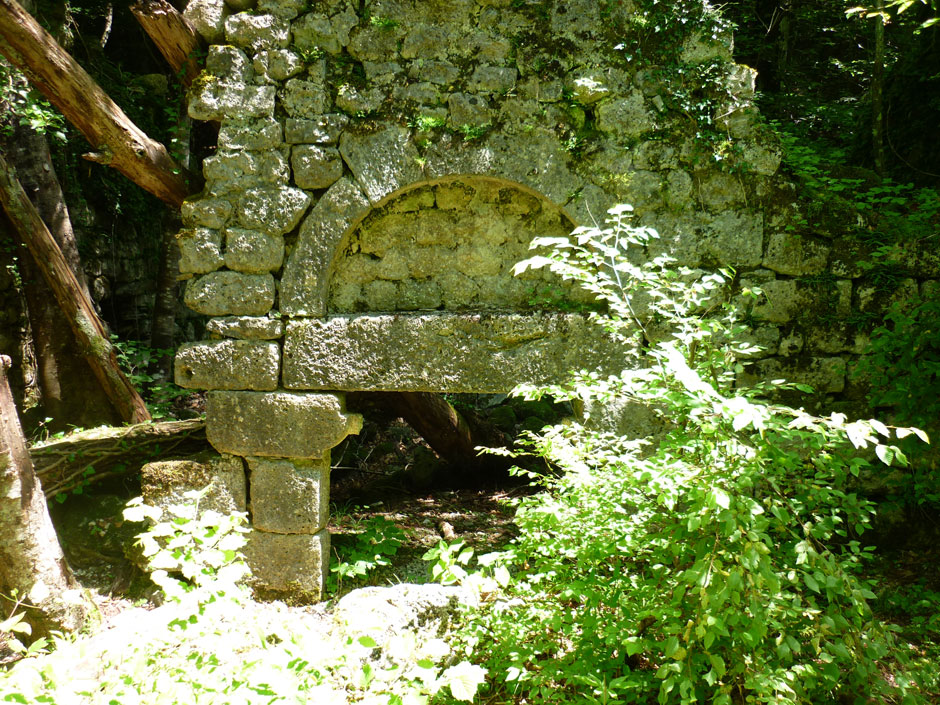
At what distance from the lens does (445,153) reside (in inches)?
126

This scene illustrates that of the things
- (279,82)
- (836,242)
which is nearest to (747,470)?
(836,242)

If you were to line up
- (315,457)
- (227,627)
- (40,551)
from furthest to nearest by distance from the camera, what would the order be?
(315,457) < (40,551) < (227,627)

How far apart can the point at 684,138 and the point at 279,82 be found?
7.18ft

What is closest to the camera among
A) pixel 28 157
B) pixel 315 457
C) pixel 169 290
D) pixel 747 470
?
pixel 747 470

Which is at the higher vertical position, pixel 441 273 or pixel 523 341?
pixel 441 273

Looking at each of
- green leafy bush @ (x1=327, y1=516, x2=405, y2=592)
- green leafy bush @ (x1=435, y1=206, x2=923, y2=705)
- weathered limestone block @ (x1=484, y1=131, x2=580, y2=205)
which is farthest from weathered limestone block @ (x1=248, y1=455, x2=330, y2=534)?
weathered limestone block @ (x1=484, y1=131, x2=580, y2=205)

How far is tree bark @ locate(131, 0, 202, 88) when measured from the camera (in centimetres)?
320

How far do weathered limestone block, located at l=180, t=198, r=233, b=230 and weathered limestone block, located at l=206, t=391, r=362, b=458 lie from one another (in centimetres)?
94

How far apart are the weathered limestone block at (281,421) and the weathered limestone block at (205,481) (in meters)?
0.15

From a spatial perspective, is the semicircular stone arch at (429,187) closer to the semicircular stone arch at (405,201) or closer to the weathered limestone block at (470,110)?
the semicircular stone arch at (405,201)

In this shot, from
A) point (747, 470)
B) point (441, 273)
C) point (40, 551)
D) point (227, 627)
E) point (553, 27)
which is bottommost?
point (40, 551)

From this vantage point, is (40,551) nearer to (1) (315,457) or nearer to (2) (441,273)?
(1) (315,457)

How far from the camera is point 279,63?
3.26 m

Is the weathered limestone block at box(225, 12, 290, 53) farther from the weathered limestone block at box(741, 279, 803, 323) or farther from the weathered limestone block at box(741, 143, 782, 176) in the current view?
the weathered limestone block at box(741, 279, 803, 323)
